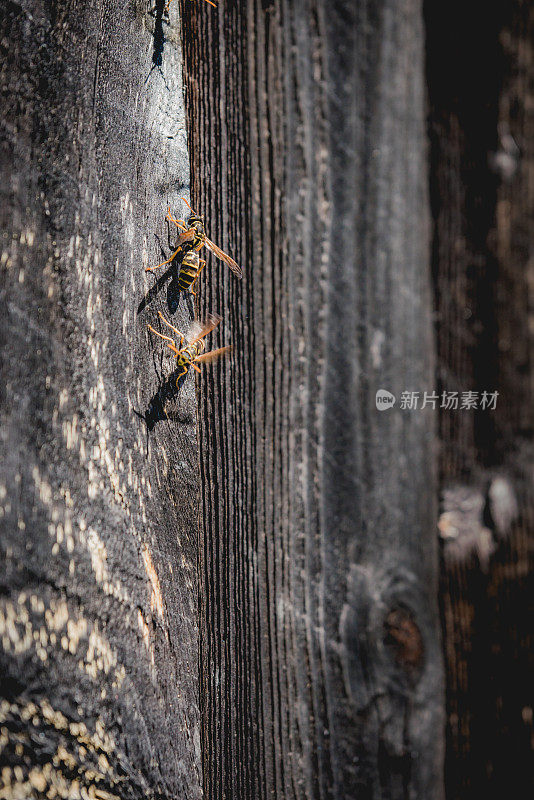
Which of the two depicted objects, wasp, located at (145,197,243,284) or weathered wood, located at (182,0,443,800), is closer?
weathered wood, located at (182,0,443,800)

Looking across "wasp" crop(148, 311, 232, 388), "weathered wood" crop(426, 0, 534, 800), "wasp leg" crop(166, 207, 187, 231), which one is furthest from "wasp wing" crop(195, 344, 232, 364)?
"weathered wood" crop(426, 0, 534, 800)

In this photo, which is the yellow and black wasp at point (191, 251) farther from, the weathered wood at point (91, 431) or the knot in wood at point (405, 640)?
the knot in wood at point (405, 640)

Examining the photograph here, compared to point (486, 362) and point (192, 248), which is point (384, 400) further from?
point (192, 248)

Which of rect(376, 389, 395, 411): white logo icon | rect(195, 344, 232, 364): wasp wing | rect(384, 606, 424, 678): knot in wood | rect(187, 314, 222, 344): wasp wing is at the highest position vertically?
rect(187, 314, 222, 344): wasp wing

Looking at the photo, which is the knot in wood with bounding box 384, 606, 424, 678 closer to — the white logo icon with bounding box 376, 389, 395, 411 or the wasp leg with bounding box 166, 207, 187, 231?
the white logo icon with bounding box 376, 389, 395, 411

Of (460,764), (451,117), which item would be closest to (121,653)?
(460,764)

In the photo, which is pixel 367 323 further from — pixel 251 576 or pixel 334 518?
pixel 251 576

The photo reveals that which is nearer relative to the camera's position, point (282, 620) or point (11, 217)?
point (11, 217)

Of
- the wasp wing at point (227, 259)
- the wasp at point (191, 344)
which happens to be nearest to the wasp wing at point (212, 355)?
the wasp at point (191, 344)
